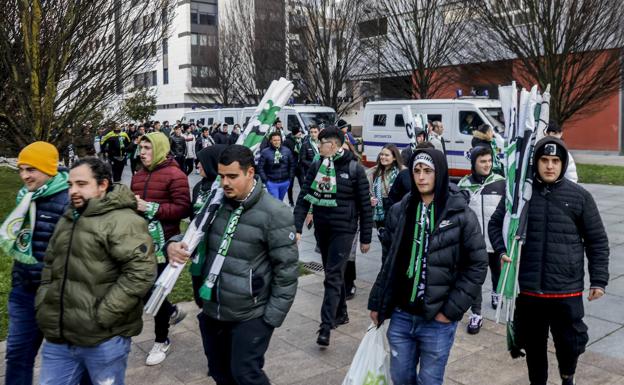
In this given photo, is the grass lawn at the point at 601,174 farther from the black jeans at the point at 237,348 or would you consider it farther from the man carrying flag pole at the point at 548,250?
the black jeans at the point at 237,348

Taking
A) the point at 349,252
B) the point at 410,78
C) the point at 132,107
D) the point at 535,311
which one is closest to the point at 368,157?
the point at 410,78

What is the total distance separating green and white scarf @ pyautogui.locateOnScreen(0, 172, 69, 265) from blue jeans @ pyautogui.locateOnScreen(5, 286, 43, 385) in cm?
23

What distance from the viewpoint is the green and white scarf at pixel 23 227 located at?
3732 mm

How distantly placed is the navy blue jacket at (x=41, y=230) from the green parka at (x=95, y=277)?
508 mm

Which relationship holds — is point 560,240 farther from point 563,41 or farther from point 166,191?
point 563,41

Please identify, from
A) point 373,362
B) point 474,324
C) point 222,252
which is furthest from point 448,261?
point 474,324

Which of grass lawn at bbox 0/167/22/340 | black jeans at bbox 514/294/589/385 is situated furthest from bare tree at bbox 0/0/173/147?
black jeans at bbox 514/294/589/385

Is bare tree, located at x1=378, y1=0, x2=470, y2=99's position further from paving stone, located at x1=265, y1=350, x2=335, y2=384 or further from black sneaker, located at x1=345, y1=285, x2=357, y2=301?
paving stone, located at x1=265, y1=350, x2=335, y2=384

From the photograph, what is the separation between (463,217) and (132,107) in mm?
9787

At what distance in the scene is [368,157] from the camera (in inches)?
817

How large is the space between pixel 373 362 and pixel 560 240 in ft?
4.68

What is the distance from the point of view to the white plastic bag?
11.6 ft

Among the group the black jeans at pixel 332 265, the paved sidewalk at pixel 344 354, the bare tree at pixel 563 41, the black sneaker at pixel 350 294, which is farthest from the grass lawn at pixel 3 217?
the bare tree at pixel 563 41

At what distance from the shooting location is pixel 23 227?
3.77 metres
